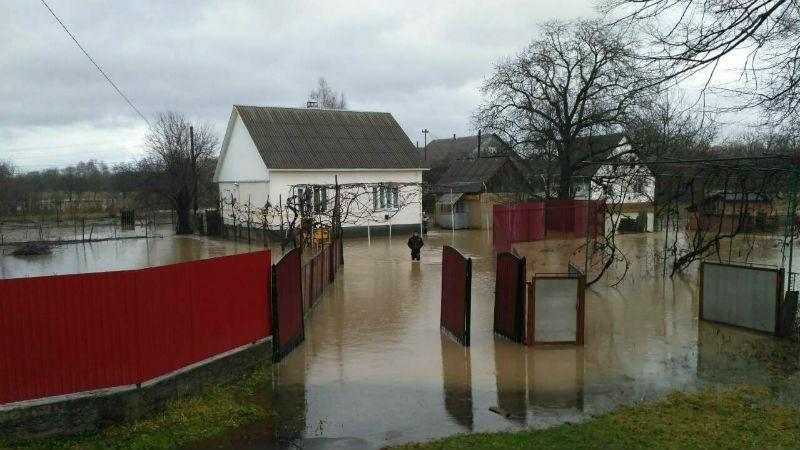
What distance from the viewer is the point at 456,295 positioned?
11.4 m

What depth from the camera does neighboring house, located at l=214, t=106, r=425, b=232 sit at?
34.3m

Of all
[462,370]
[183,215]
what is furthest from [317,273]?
[183,215]

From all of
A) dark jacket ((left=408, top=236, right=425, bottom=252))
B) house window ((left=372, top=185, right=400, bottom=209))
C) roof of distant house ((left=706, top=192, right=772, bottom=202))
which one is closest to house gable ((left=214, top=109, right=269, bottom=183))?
house window ((left=372, top=185, right=400, bottom=209))

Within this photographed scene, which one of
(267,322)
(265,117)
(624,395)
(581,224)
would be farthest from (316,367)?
(265,117)

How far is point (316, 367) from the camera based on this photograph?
9812 millimetres

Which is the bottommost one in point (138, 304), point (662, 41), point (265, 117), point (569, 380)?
point (569, 380)

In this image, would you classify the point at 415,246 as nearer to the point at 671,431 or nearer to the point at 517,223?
the point at 517,223

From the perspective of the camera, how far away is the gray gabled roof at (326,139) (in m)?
35.0

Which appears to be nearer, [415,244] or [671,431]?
[671,431]

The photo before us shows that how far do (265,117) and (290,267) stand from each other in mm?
28092

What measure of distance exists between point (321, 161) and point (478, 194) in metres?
10.8

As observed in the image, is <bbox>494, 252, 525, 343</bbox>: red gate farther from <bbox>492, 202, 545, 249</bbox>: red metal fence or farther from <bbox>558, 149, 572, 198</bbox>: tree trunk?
<bbox>558, 149, 572, 198</bbox>: tree trunk

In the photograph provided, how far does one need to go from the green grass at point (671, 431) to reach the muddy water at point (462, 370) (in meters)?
0.45

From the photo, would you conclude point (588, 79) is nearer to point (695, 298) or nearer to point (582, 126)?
point (582, 126)
